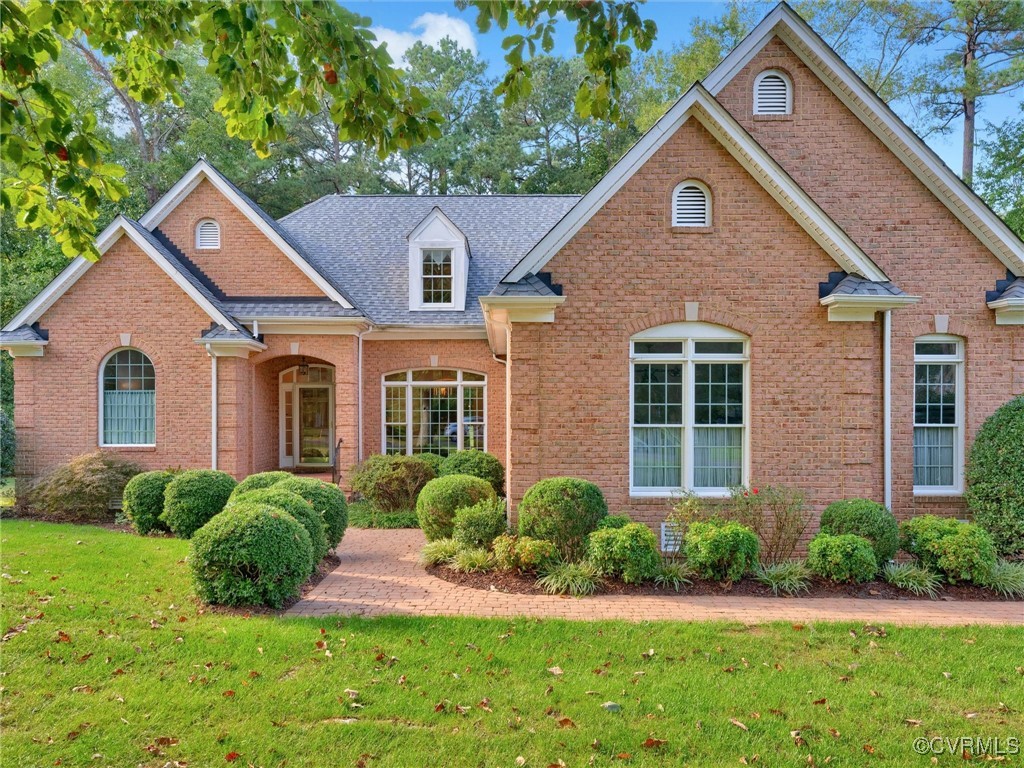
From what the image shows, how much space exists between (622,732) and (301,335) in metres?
12.2

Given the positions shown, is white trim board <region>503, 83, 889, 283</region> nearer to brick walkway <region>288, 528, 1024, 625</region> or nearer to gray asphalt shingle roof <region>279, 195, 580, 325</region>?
brick walkway <region>288, 528, 1024, 625</region>

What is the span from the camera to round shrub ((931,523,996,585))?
7.54 meters

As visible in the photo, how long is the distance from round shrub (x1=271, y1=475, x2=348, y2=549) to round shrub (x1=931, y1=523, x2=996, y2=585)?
8.14m

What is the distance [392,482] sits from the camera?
500 inches

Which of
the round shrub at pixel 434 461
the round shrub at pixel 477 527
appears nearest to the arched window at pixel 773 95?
the round shrub at pixel 477 527

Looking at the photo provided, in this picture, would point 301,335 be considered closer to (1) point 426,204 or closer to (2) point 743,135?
(1) point 426,204

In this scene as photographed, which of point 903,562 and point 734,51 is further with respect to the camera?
point 734,51

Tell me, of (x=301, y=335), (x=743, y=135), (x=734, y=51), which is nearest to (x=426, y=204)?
(x=301, y=335)

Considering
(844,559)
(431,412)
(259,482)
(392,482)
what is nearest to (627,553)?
(844,559)

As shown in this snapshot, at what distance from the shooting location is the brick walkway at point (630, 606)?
6.64 meters

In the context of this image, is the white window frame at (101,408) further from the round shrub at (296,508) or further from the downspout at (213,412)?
the round shrub at (296,508)

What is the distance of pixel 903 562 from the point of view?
28.6 ft

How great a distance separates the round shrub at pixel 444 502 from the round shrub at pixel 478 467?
3018 millimetres

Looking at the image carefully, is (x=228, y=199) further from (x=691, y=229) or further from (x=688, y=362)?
(x=688, y=362)
